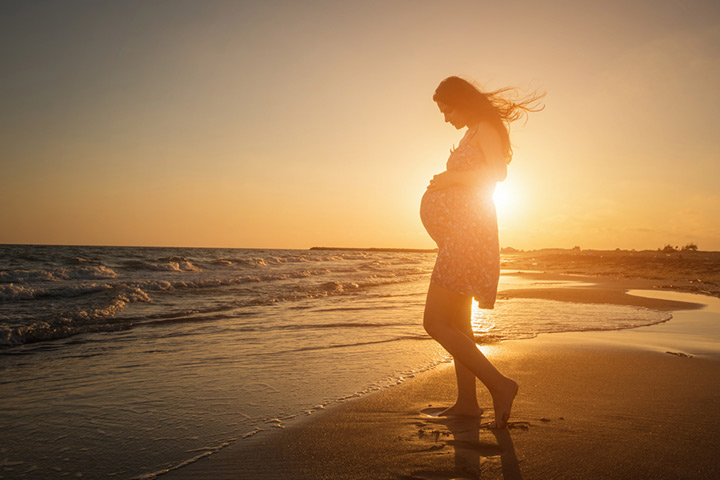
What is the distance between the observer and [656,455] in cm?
226

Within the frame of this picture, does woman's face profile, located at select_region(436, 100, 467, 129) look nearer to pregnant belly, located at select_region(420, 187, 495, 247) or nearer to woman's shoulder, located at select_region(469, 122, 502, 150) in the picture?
woman's shoulder, located at select_region(469, 122, 502, 150)

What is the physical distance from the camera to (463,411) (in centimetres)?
293

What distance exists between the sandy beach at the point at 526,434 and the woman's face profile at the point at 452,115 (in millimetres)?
1899

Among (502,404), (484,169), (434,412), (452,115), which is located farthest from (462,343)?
(452,115)

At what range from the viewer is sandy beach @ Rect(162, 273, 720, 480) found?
A: 2150 millimetres

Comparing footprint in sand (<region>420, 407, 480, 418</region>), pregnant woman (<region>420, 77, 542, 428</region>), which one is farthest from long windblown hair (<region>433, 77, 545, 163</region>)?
footprint in sand (<region>420, 407, 480, 418</region>)

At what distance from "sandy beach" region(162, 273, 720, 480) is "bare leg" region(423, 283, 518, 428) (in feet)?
0.57

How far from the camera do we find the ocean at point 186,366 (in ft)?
8.34

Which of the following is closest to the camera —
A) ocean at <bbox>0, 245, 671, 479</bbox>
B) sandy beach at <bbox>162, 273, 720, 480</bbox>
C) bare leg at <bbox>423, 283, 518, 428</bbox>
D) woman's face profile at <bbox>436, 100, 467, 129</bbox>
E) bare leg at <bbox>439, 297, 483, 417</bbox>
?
sandy beach at <bbox>162, 273, 720, 480</bbox>

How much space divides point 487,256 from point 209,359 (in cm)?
317

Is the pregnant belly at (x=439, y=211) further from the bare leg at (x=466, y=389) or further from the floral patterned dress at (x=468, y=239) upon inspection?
the bare leg at (x=466, y=389)

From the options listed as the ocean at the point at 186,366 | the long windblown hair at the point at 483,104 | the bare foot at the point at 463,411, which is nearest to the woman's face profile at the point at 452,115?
the long windblown hair at the point at 483,104

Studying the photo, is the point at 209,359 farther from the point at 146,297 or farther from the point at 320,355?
the point at 146,297

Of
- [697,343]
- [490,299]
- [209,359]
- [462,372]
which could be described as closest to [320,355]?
[209,359]
